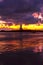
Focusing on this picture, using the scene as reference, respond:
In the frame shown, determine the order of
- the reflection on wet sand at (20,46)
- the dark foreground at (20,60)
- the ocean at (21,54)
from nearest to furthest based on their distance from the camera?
the dark foreground at (20,60), the ocean at (21,54), the reflection on wet sand at (20,46)

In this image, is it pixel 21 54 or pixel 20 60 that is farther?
pixel 21 54

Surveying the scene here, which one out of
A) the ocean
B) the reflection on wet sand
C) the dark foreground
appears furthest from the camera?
the reflection on wet sand

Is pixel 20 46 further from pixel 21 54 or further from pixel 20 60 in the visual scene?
pixel 20 60

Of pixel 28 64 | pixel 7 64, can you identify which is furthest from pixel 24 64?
pixel 7 64

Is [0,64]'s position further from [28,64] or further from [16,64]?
[28,64]

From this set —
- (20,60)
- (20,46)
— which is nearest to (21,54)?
(20,60)

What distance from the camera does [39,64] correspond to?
12.6 meters

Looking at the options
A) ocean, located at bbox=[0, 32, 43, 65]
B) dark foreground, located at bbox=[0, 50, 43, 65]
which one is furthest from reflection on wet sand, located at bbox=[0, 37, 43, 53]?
dark foreground, located at bbox=[0, 50, 43, 65]

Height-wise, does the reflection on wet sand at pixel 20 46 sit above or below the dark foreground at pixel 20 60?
below

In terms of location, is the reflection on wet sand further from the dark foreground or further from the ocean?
the dark foreground

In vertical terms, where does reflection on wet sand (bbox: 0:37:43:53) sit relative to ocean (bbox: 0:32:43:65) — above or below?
below

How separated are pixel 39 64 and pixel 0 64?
8.23 ft

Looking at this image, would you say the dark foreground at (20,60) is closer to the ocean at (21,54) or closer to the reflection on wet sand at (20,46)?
the ocean at (21,54)

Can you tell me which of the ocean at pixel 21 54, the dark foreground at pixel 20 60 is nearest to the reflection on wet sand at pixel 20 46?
the ocean at pixel 21 54
